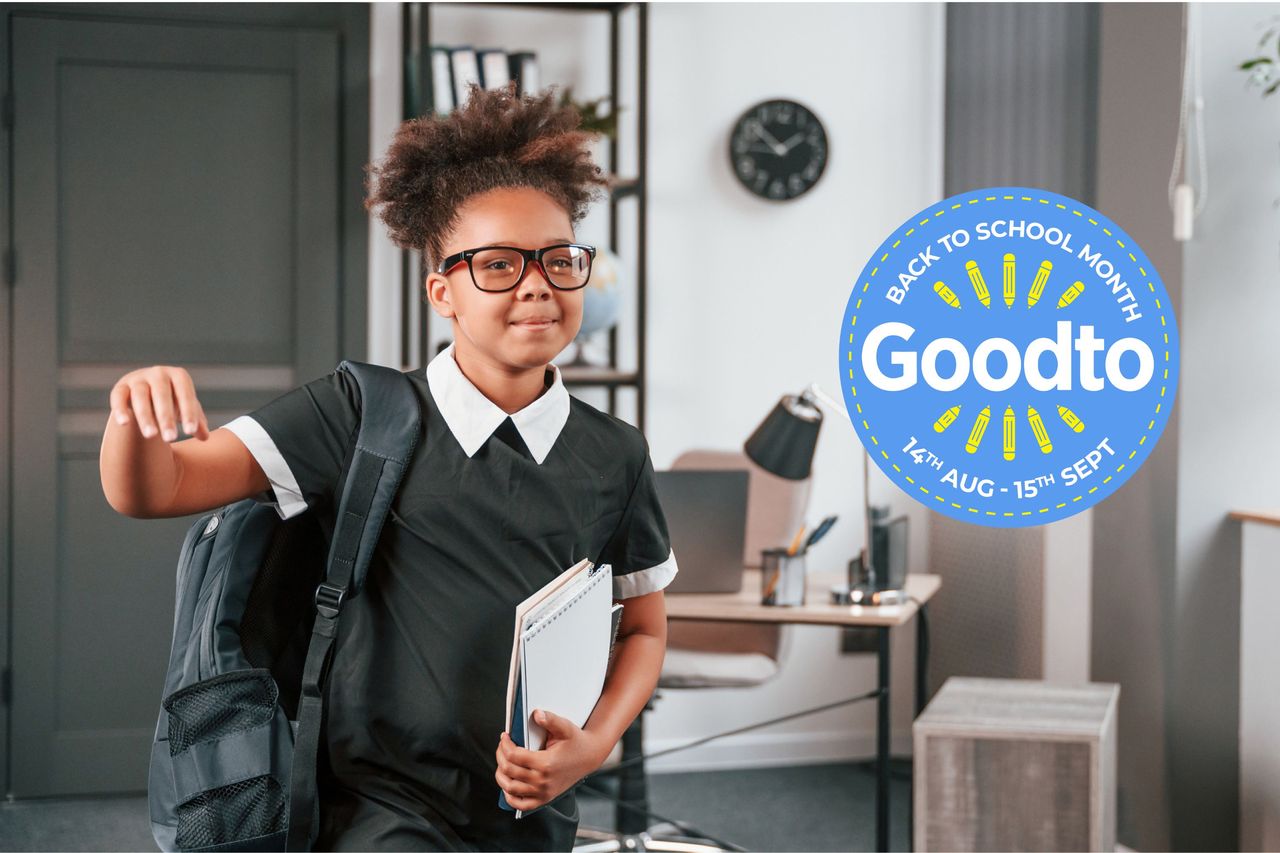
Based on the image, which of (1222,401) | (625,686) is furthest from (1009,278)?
(1222,401)

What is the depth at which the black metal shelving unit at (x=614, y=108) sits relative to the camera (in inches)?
135

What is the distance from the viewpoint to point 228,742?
1.13m

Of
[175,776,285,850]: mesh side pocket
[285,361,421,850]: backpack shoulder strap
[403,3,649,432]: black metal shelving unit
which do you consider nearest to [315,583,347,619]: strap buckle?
[285,361,421,850]: backpack shoulder strap

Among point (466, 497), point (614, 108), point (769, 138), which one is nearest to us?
point (466, 497)

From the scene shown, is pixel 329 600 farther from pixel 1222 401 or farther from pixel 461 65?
pixel 461 65

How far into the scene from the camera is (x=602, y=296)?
345cm

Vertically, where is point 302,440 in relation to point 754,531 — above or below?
above

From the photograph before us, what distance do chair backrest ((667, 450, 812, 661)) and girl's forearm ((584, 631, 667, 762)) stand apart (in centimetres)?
178

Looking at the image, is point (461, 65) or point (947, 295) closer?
point (947, 295)

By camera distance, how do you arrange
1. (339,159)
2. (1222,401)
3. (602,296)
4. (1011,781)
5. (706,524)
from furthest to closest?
1. (339,159)
2. (602,296)
3. (1222,401)
4. (706,524)
5. (1011,781)

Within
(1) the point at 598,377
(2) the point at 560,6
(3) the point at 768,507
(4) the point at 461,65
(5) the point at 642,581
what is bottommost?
(3) the point at 768,507

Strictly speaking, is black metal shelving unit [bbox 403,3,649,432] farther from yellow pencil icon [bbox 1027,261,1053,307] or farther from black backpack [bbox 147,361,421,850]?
black backpack [bbox 147,361,421,850]

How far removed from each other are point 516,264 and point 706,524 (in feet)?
5.43

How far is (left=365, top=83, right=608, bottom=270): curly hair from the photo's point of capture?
4.09 ft
